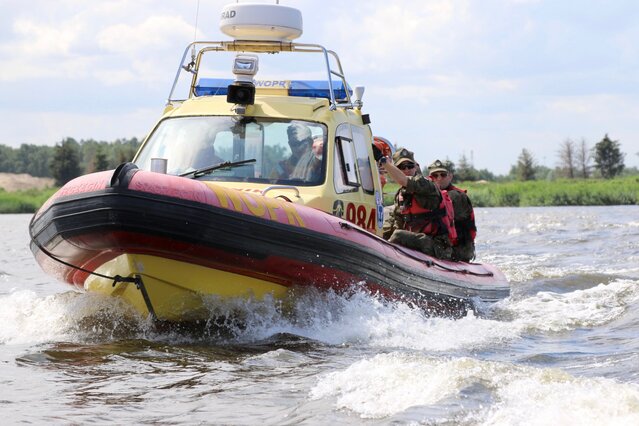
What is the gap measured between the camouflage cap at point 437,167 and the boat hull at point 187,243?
2.44 m

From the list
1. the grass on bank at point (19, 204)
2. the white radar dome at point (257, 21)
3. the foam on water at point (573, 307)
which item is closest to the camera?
the foam on water at point (573, 307)

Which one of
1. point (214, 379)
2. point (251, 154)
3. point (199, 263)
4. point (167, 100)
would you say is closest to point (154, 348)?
point (199, 263)

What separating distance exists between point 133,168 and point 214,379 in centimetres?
150

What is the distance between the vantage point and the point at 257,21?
9.15 m

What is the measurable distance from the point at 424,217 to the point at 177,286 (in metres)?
3.02

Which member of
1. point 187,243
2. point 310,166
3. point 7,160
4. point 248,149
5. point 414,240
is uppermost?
point 7,160

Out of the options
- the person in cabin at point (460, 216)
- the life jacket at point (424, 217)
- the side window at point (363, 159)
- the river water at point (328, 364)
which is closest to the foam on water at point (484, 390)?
the river water at point (328, 364)

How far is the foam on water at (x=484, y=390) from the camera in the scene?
4.62 m

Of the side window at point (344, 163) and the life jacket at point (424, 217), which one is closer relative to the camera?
the side window at point (344, 163)

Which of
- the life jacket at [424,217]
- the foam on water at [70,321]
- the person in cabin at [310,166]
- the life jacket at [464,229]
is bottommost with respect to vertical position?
the foam on water at [70,321]

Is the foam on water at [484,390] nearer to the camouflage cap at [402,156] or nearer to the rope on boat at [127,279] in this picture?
A: the rope on boat at [127,279]

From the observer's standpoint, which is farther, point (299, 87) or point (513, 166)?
point (513, 166)

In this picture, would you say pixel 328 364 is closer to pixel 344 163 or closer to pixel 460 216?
pixel 344 163

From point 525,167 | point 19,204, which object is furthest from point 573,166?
point 19,204
